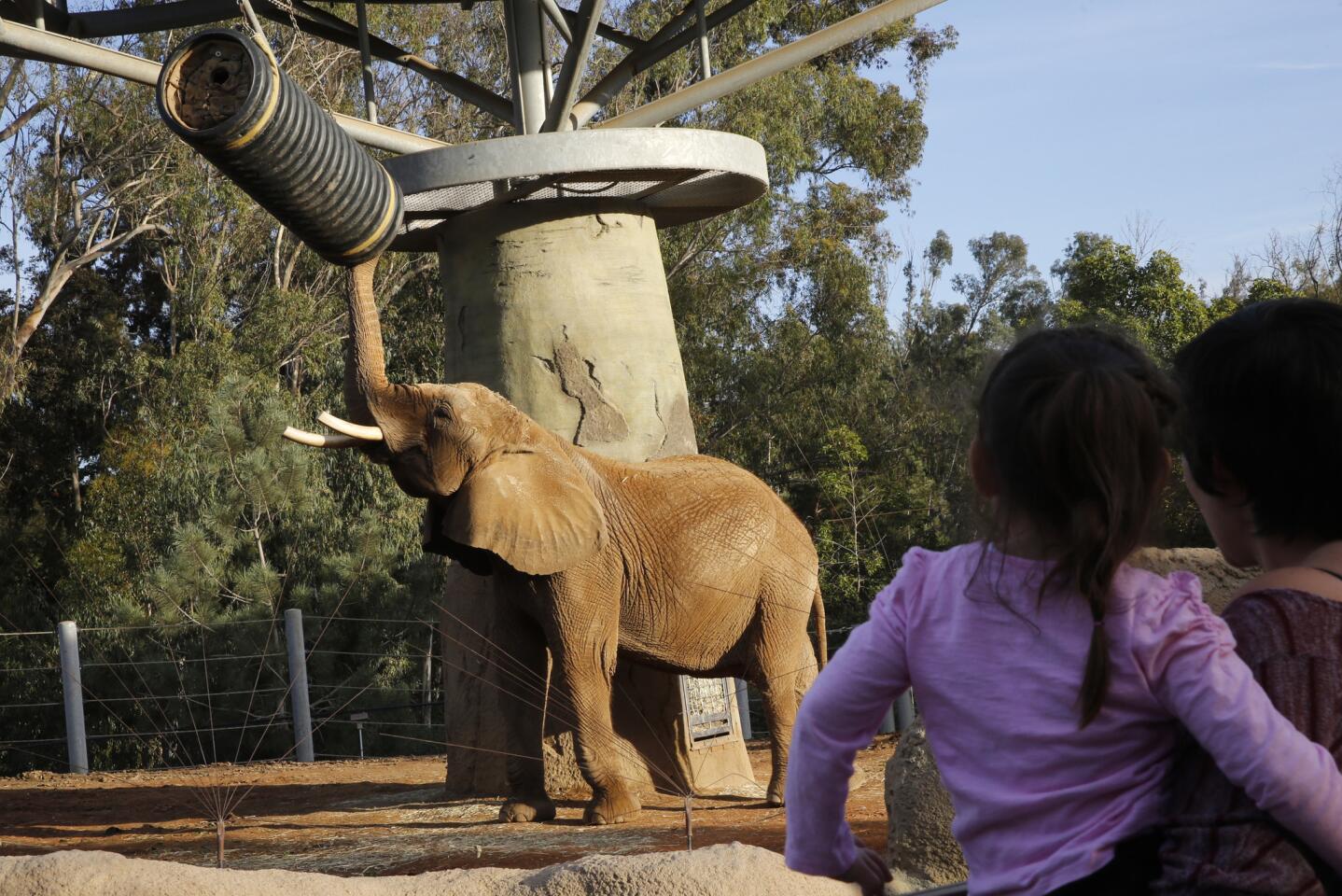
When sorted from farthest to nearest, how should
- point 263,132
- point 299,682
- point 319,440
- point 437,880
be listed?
point 299,682 → point 319,440 → point 263,132 → point 437,880

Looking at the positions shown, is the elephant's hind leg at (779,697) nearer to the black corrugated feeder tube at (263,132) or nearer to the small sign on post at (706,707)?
the small sign on post at (706,707)

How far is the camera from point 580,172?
256 inches

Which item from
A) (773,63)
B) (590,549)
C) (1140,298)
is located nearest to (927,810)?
(590,549)

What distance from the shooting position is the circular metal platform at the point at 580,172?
6465 millimetres

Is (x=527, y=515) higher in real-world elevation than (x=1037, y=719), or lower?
higher

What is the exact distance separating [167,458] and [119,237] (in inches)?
150

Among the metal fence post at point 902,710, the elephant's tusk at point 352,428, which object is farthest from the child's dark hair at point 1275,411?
the metal fence post at point 902,710

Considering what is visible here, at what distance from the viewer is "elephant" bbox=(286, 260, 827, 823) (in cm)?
582

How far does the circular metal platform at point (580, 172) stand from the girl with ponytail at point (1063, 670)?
16.1ft

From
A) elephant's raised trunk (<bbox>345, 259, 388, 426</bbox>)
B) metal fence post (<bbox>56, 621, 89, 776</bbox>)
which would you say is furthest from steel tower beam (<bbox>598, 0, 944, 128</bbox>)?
metal fence post (<bbox>56, 621, 89, 776</bbox>)

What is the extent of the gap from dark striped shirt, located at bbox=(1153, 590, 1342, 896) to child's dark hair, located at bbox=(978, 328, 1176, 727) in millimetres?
152

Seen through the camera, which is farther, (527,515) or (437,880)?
(527,515)

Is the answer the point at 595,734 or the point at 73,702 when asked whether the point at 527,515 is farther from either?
the point at 73,702

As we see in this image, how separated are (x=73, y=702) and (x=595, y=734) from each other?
5826mm
